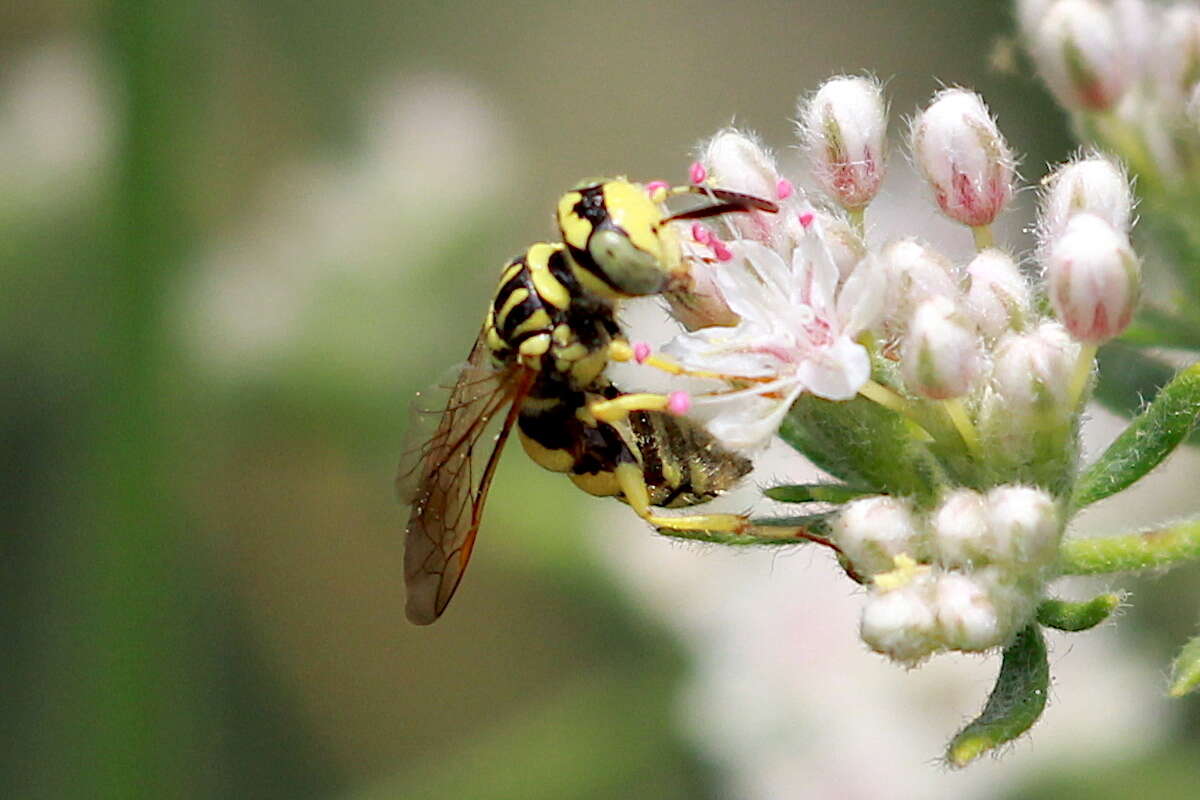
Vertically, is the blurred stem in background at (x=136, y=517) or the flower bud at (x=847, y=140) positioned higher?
the flower bud at (x=847, y=140)

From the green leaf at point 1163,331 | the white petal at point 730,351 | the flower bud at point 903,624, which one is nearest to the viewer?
the flower bud at point 903,624

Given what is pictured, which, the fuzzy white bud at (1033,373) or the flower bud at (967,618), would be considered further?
the fuzzy white bud at (1033,373)

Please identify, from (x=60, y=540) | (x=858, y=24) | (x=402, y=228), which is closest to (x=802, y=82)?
(x=858, y=24)

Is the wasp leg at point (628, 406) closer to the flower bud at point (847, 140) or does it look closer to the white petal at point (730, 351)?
the white petal at point (730, 351)

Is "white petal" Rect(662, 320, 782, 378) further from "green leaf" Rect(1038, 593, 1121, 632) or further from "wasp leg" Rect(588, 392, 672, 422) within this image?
A: "green leaf" Rect(1038, 593, 1121, 632)

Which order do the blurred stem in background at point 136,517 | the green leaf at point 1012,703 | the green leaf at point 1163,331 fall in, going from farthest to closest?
the blurred stem in background at point 136,517, the green leaf at point 1163,331, the green leaf at point 1012,703

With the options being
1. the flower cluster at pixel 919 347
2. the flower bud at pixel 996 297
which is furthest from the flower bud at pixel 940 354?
the flower bud at pixel 996 297

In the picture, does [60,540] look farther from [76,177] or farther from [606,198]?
[606,198]
